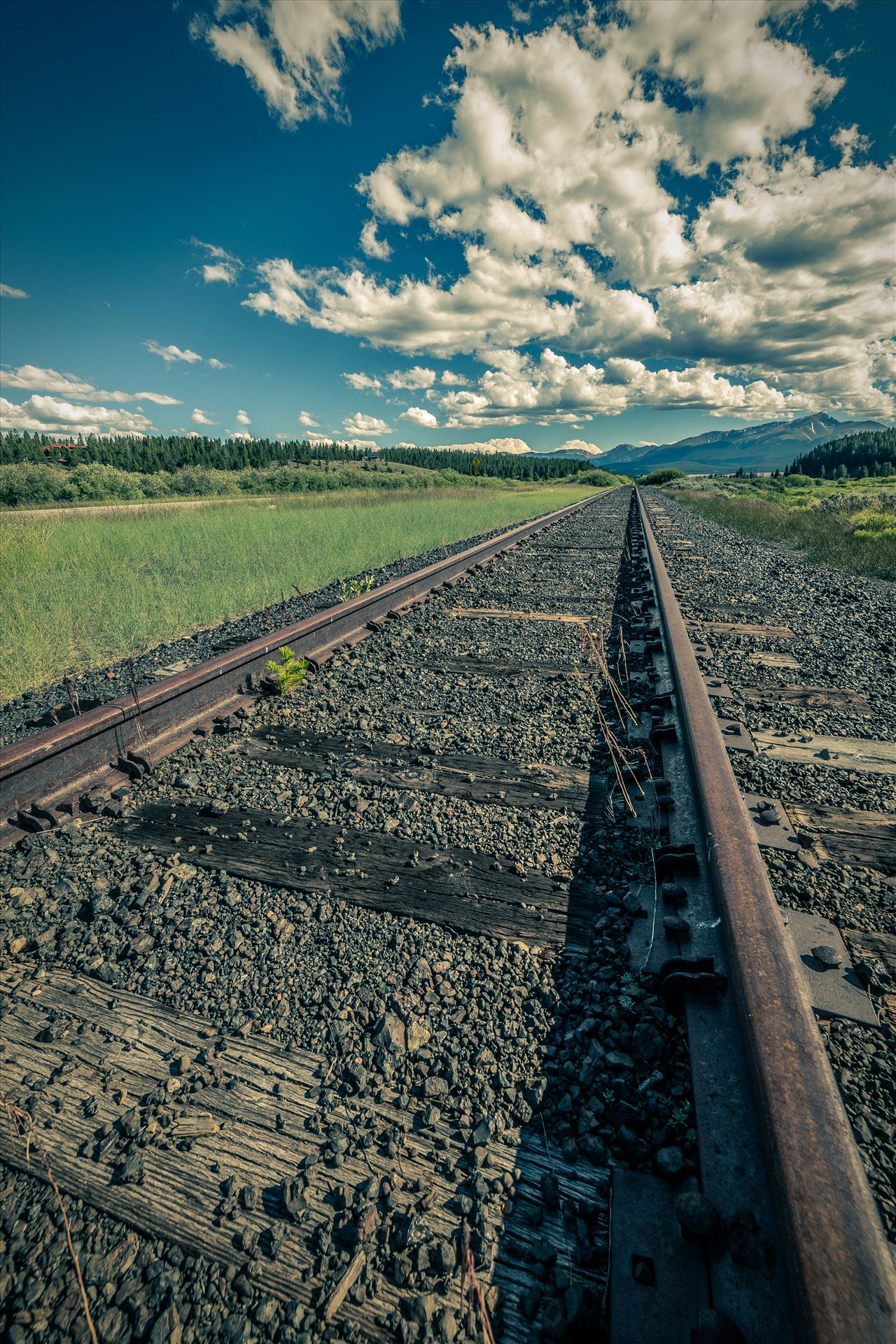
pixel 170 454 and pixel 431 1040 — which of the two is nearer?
pixel 431 1040

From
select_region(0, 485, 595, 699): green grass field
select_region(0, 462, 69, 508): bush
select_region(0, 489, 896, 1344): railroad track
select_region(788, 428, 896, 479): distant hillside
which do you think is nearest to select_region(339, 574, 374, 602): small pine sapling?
select_region(0, 485, 595, 699): green grass field

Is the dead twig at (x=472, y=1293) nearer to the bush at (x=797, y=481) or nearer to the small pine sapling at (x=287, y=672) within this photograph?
the small pine sapling at (x=287, y=672)

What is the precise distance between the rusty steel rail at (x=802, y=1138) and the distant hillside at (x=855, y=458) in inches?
4198

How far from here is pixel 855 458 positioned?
4122 inches

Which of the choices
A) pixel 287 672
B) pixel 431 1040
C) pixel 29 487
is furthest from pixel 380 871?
pixel 29 487

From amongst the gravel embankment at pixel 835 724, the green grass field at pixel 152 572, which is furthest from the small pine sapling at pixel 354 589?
the gravel embankment at pixel 835 724

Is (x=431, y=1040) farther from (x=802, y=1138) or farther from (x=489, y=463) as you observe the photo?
(x=489, y=463)

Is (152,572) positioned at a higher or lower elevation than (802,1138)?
higher

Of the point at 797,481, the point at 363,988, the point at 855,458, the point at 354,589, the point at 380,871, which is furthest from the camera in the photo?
the point at 855,458

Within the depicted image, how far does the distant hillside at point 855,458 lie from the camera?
91.6 meters

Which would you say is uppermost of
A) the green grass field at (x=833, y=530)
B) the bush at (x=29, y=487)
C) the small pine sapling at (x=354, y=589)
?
the bush at (x=29, y=487)

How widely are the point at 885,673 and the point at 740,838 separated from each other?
274 cm

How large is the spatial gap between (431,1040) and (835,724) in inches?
101

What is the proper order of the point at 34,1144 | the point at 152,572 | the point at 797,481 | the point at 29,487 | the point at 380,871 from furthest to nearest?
the point at 797,481 → the point at 29,487 → the point at 152,572 → the point at 380,871 → the point at 34,1144
